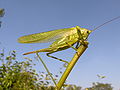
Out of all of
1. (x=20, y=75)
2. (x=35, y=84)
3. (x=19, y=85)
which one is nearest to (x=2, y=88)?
(x=19, y=85)

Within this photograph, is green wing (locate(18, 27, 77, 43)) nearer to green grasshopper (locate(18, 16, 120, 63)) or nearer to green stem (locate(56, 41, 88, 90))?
green grasshopper (locate(18, 16, 120, 63))

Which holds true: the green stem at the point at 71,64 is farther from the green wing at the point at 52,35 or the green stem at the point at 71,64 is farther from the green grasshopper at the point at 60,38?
the green wing at the point at 52,35

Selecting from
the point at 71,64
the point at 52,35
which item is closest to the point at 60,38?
the point at 52,35

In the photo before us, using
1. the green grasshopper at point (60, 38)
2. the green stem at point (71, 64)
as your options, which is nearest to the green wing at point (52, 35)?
the green grasshopper at point (60, 38)

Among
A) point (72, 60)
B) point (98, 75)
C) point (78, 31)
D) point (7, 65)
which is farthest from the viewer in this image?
point (7, 65)

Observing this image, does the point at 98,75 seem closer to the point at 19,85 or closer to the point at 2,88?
the point at 19,85

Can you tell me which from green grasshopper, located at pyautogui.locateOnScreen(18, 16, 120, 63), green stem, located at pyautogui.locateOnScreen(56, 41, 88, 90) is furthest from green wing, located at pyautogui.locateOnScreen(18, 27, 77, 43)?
green stem, located at pyautogui.locateOnScreen(56, 41, 88, 90)

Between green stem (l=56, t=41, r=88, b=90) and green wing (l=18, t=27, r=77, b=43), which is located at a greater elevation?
green wing (l=18, t=27, r=77, b=43)

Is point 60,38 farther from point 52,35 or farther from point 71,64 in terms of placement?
point 71,64
